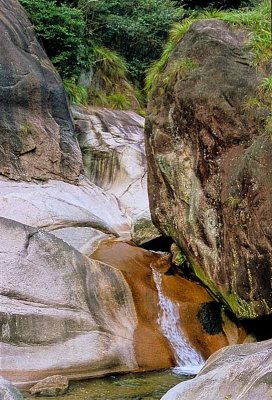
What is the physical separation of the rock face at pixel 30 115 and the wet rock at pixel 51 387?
7562 millimetres

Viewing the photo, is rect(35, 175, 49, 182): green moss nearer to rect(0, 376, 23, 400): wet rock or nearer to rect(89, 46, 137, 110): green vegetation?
rect(89, 46, 137, 110): green vegetation

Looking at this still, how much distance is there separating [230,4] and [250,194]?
1447 cm

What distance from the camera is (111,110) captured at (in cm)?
1850

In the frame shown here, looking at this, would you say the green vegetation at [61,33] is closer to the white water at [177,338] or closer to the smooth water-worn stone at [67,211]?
the smooth water-worn stone at [67,211]

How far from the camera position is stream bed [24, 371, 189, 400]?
7.01 metres

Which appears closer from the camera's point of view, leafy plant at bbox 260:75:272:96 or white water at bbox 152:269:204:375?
leafy plant at bbox 260:75:272:96

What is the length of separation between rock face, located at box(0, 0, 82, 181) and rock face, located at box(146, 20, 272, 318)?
5.16m

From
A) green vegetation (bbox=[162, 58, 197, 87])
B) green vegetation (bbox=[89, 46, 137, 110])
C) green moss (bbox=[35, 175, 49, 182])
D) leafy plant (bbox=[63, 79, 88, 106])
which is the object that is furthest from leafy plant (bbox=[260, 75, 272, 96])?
green vegetation (bbox=[89, 46, 137, 110])

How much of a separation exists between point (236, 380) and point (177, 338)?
Result: 13.3 ft

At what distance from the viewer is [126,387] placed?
7480mm

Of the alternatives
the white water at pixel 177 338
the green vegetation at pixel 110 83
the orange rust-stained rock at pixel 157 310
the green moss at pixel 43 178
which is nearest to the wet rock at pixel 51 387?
the orange rust-stained rock at pixel 157 310

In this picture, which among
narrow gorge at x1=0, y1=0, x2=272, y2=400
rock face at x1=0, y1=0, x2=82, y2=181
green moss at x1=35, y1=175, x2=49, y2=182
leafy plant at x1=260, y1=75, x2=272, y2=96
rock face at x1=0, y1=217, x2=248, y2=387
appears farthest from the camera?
green moss at x1=35, y1=175, x2=49, y2=182

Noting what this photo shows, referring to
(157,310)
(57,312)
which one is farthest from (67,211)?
(57,312)

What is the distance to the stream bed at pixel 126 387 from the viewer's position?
7012mm
